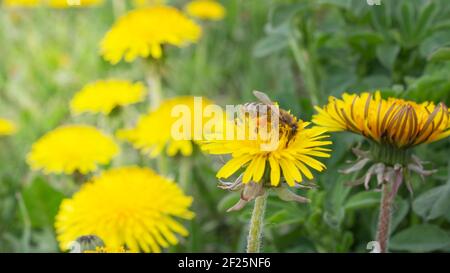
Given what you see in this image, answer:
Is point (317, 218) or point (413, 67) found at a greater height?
point (413, 67)

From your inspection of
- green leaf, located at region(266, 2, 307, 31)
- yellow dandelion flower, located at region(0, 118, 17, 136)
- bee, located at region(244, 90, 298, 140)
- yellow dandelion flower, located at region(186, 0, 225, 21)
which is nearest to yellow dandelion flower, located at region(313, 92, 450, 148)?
bee, located at region(244, 90, 298, 140)

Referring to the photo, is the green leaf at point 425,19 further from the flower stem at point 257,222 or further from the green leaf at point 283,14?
the flower stem at point 257,222

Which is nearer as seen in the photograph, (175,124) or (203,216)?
(175,124)

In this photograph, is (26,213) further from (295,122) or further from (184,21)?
(295,122)

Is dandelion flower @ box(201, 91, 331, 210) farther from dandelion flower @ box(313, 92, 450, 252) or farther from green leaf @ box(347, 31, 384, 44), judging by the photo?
green leaf @ box(347, 31, 384, 44)

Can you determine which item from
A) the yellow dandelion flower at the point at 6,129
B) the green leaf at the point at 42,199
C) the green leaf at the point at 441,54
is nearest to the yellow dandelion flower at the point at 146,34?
the green leaf at the point at 42,199
